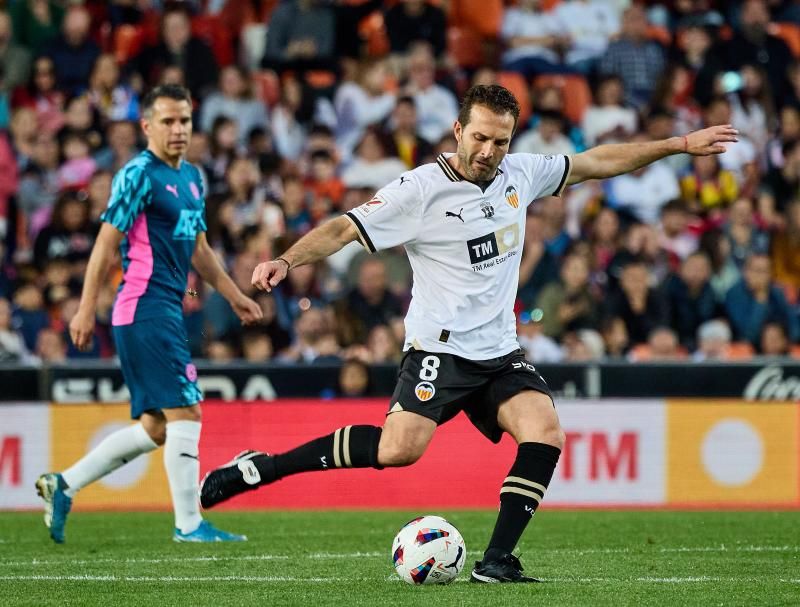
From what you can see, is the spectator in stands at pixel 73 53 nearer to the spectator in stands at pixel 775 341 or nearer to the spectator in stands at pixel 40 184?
the spectator in stands at pixel 40 184

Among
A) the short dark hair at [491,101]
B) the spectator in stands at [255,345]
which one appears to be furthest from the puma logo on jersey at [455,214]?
the spectator in stands at [255,345]

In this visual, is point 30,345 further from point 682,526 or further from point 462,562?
point 462,562

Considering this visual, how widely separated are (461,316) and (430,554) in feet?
3.84

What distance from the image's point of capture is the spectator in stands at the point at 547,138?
16719mm

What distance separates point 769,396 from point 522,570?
7027 mm

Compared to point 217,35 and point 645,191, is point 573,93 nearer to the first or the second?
point 645,191

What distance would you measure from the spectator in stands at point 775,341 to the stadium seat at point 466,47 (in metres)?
5.24

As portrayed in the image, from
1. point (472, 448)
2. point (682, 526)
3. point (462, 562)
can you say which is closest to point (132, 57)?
point (472, 448)

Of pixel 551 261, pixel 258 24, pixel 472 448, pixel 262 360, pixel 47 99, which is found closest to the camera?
pixel 472 448

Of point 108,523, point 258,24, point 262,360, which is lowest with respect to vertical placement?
point 108,523

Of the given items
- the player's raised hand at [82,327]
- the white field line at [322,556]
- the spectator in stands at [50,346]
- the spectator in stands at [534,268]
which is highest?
the spectator in stands at [534,268]

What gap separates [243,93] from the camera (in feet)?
56.3

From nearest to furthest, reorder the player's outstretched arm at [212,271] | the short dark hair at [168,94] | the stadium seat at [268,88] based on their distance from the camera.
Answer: the short dark hair at [168,94], the player's outstretched arm at [212,271], the stadium seat at [268,88]

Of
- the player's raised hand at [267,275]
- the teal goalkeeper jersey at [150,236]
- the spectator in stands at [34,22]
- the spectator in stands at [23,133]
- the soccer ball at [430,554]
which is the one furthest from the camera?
the spectator in stands at [34,22]
